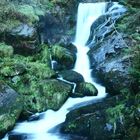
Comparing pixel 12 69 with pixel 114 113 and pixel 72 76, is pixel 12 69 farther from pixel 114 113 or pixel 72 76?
pixel 114 113

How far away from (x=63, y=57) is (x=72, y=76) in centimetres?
113

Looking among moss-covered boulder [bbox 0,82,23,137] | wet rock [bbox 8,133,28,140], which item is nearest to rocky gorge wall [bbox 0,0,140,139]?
moss-covered boulder [bbox 0,82,23,137]

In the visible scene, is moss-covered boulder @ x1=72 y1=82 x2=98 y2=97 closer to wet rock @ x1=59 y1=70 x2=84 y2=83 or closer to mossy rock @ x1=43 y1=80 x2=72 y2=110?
mossy rock @ x1=43 y1=80 x2=72 y2=110

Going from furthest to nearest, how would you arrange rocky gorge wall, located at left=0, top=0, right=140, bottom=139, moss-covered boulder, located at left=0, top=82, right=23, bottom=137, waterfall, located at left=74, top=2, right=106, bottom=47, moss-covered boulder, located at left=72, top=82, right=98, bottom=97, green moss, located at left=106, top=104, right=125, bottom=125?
waterfall, located at left=74, top=2, right=106, bottom=47 → moss-covered boulder, located at left=72, top=82, right=98, bottom=97 → moss-covered boulder, located at left=0, top=82, right=23, bottom=137 → rocky gorge wall, located at left=0, top=0, right=140, bottom=139 → green moss, located at left=106, top=104, right=125, bottom=125

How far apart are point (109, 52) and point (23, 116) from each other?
351 centimetres

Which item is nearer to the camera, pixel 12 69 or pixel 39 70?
pixel 12 69

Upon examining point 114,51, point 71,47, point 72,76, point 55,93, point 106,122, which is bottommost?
point 106,122

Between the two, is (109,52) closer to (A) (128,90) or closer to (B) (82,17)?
(A) (128,90)

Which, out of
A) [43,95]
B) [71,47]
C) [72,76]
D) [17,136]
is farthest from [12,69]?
[71,47]

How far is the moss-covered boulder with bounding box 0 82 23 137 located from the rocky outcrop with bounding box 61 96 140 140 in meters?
1.27

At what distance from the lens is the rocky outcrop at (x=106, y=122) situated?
360 inches

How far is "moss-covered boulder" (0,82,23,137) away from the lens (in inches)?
382

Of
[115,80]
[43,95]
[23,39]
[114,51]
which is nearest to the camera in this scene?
[43,95]

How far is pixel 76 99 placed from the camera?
447 inches
